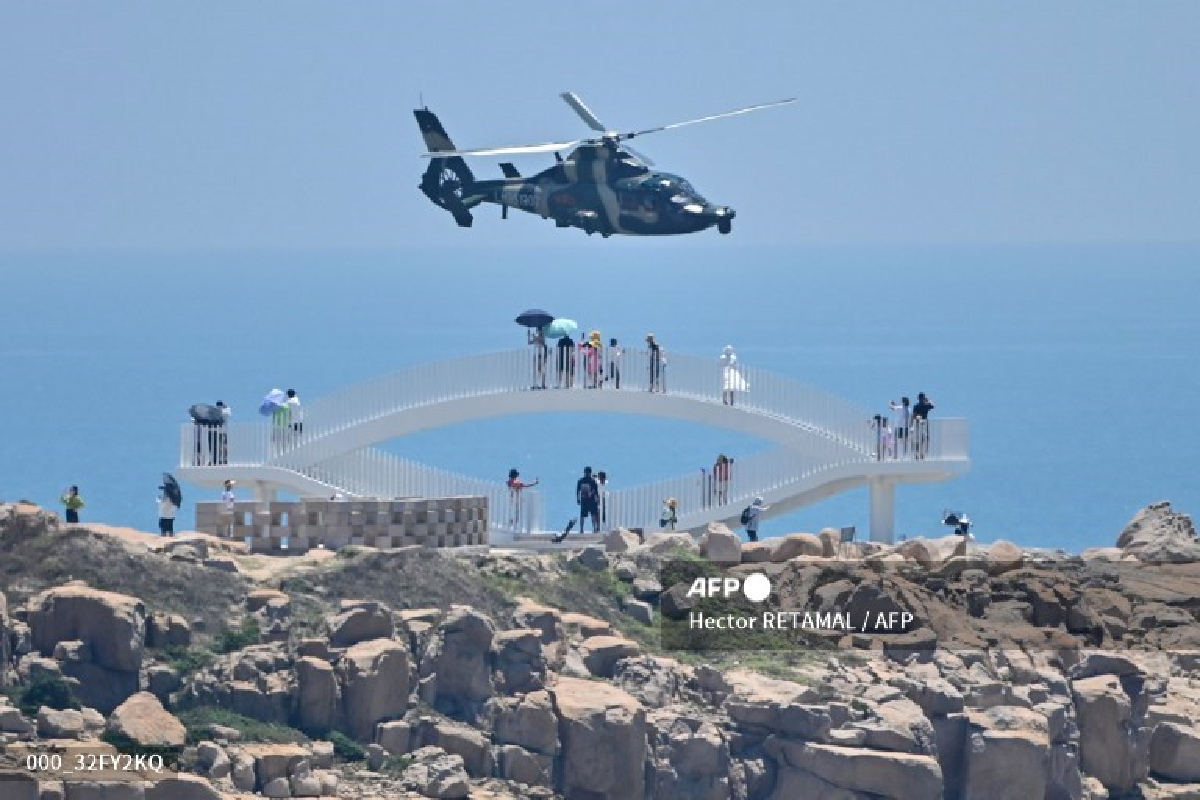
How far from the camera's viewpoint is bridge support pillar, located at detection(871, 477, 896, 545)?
285 feet

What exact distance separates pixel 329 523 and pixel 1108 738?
12062 mm

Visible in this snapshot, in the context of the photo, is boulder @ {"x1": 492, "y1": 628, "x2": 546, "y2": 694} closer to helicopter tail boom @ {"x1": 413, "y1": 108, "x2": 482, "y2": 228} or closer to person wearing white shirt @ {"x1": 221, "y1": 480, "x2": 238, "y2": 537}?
person wearing white shirt @ {"x1": 221, "y1": 480, "x2": 238, "y2": 537}

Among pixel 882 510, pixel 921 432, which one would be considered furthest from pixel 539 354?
pixel 921 432

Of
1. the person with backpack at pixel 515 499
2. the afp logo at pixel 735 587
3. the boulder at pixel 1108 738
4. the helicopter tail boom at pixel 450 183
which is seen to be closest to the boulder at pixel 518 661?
the afp logo at pixel 735 587

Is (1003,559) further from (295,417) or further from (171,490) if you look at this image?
(295,417)

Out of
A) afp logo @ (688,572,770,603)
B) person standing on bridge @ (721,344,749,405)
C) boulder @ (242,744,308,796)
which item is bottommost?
boulder @ (242,744,308,796)

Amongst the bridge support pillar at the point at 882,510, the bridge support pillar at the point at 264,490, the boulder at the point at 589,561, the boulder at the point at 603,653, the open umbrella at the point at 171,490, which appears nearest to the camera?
the boulder at the point at 603,653

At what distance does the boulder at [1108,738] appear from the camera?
7606cm

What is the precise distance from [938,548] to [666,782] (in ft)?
35.1

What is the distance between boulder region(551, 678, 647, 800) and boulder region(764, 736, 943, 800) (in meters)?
2.47

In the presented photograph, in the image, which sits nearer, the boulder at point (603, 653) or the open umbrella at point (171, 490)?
the boulder at point (603, 653)

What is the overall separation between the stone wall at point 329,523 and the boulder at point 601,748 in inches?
294

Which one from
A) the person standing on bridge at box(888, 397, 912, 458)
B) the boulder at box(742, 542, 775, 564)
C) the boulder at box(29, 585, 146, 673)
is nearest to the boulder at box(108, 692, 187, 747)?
the boulder at box(29, 585, 146, 673)

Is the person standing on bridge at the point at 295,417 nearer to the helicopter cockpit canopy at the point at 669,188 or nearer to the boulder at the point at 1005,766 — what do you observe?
the helicopter cockpit canopy at the point at 669,188
